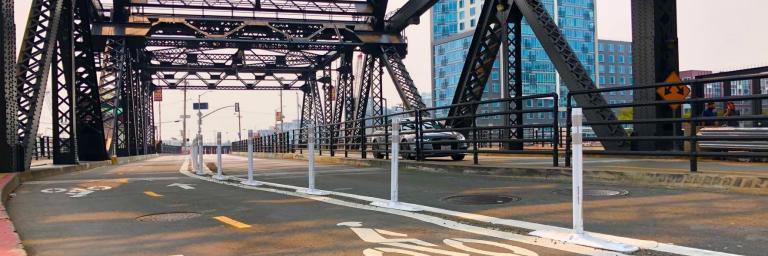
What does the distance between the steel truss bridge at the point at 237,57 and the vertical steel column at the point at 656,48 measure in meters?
0.03

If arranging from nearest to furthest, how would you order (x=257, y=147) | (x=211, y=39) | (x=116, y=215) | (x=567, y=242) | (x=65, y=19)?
(x=567, y=242) < (x=116, y=215) < (x=65, y=19) < (x=211, y=39) < (x=257, y=147)

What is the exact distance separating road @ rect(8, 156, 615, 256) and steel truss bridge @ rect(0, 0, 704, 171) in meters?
4.38

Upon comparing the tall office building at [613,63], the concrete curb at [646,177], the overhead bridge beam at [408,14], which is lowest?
the concrete curb at [646,177]

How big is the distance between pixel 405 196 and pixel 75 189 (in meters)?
5.96

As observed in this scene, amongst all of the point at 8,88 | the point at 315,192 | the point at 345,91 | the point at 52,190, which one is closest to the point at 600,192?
the point at 315,192

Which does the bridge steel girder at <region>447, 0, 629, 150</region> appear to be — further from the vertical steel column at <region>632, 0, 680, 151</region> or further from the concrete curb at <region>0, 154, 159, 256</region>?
the concrete curb at <region>0, 154, 159, 256</region>

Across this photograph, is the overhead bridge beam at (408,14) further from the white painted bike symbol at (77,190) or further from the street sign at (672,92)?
the white painted bike symbol at (77,190)

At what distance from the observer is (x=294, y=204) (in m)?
7.41

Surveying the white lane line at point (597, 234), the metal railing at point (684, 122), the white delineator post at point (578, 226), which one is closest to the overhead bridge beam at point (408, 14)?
the metal railing at point (684, 122)

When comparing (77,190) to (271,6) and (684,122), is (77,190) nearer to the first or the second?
(684,122)

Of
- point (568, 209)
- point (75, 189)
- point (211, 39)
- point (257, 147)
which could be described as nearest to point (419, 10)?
point (211, 39)

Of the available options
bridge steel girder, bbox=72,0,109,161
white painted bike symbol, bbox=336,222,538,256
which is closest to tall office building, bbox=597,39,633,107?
bridge steel girder, bbox=72,0,109,161

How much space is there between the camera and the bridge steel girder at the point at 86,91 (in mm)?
19203

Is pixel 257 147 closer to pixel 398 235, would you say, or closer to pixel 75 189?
pixel 75 189
